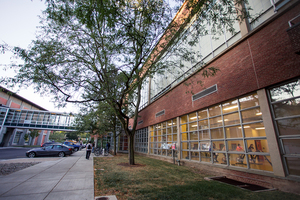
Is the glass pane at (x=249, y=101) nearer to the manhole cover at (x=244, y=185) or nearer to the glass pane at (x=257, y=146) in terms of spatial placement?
the glass pane at (x=257, y=146)

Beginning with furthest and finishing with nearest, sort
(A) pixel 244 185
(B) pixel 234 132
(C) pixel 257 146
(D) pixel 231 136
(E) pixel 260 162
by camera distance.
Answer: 1. (D) pixel 231 136
2. (B) pixel 234 132
3. (C) pixel 257 146
4. (E) pixel 260 162
5. (A) pixel 244 185

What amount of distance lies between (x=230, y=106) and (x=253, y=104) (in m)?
1.30

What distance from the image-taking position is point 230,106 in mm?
8195

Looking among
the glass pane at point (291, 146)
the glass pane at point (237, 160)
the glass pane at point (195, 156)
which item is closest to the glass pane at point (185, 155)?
the glass pane at point (195, 156)

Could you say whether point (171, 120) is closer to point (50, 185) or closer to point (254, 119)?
point (254, 119)

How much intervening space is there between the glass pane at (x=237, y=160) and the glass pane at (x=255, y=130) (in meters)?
1.18

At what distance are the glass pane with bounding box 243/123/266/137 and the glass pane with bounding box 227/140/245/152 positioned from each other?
560 mm

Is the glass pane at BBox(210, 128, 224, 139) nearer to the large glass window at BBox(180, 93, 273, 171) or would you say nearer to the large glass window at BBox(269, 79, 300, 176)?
the large glass window at BBox(180, 93, 273, 171)

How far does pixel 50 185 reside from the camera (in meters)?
5.21

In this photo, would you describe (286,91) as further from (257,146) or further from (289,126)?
(257,146)

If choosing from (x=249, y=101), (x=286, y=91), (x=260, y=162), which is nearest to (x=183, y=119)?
(x=249, y=101)

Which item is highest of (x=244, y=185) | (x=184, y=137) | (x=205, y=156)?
(x=184, y=137)

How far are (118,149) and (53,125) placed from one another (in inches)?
1062

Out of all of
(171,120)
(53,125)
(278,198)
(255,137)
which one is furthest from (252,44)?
(53,125)
